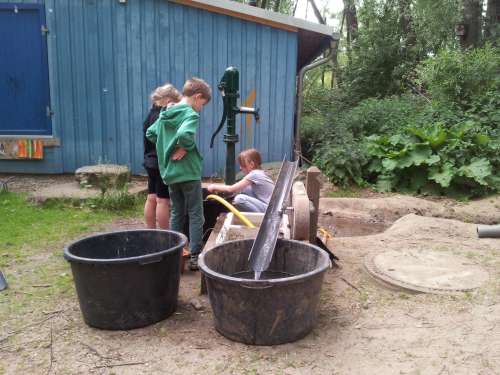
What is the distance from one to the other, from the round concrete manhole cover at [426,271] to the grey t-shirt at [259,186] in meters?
1.01

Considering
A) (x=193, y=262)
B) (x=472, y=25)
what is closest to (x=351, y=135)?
(x=193, y=262)

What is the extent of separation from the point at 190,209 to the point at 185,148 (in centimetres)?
49

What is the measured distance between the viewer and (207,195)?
14.0 feet

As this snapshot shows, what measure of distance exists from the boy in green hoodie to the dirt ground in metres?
0.60

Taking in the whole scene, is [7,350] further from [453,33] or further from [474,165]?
[453,33]

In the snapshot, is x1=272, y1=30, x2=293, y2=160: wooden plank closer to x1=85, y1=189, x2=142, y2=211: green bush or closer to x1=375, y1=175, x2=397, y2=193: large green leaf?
x1=375, y1=175, x2=397, y2=193: large green leaf

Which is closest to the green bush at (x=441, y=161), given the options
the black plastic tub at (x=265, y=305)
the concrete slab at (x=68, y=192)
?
the concrete slab at (x=68, y=192)

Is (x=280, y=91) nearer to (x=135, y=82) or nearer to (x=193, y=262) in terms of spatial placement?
(x=135, y=82)

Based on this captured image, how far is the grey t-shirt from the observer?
13.8 ft

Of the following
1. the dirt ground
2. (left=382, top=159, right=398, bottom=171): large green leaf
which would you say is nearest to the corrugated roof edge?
(left=382, top=159, right=398, bottom=171): large green leaf

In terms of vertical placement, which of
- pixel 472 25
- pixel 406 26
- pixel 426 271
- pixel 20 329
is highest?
pixel 406 26

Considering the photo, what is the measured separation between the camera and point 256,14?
732 cm

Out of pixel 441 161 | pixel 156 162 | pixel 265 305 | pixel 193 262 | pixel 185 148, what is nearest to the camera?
pixel 265 305

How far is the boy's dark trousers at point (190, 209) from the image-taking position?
3645 mm
